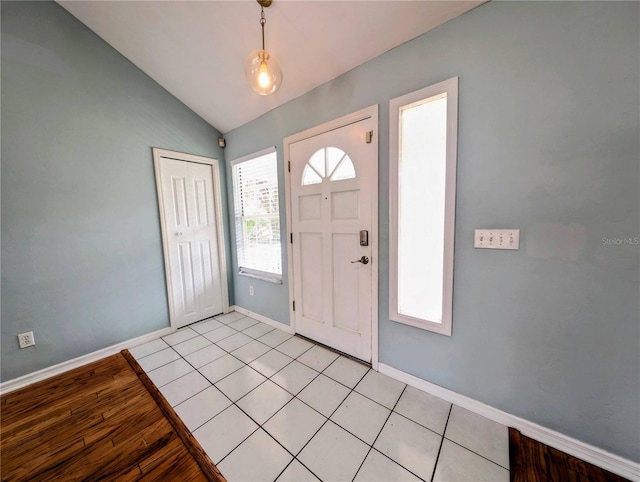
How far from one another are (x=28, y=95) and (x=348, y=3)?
2.59 metres

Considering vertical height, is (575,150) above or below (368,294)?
above

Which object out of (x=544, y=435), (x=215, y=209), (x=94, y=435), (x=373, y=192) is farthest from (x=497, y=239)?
(x=215, y=209)

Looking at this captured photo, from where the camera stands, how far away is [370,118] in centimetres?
175

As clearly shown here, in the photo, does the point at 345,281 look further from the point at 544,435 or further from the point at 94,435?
the point at 94,435

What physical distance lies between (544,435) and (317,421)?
51.0 inches

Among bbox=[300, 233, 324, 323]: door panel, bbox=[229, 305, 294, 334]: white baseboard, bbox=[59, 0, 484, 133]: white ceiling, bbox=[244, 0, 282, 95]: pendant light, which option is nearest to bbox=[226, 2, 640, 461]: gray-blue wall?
bbox=[59, 0, 484, 133]: white ceiling

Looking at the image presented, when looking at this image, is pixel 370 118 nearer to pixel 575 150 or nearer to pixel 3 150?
pixel 575 150

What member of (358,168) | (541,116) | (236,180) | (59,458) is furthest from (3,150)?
(541,116)

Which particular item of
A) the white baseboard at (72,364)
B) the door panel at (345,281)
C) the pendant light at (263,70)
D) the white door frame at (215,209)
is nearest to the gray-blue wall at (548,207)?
the door panel at (345,281)

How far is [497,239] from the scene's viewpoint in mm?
1338

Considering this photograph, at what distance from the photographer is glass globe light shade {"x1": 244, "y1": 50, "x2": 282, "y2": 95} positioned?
131 cm

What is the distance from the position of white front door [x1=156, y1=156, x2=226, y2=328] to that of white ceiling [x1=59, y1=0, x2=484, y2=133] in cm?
92

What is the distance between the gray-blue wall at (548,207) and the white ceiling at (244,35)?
0.69 feet

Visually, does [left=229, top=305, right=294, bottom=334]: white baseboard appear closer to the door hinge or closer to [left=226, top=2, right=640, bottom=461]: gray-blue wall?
[left=226, top=2, right=640, bottom=461]: gray-blue wall
